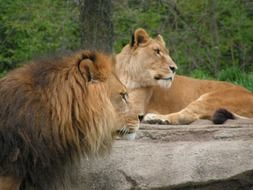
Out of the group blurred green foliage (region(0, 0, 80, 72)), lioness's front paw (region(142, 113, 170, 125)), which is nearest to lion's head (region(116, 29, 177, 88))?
lioness's front paw (region(142, 113, 170, 125))

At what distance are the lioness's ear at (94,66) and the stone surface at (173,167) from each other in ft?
2.46

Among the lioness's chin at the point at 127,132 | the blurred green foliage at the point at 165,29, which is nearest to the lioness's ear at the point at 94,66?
the lioness's chin at the point at 127,132

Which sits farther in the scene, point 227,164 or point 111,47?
point 111,47

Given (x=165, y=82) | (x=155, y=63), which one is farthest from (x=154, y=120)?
(x=155, y=63)

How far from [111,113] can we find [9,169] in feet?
2.24

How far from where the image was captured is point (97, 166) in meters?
5.50

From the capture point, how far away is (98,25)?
8.72 m

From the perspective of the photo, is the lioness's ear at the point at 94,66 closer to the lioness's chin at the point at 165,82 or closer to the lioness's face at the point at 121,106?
the lioness's face at the point at 121,106

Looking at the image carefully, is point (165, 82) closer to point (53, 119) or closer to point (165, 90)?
point (165, 90)

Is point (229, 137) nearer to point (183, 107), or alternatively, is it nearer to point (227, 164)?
point (227, 164)

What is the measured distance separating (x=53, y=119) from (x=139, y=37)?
320 cm

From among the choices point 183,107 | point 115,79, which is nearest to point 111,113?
point 115,79

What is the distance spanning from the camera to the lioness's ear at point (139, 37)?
780cm

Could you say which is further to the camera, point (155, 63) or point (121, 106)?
point (155, 63)
